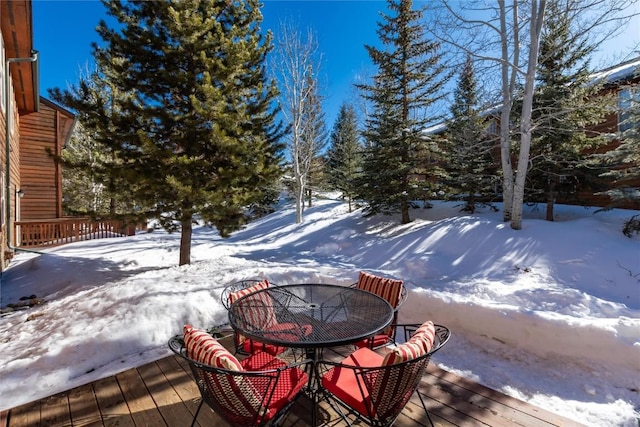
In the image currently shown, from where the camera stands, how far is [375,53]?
11570 millimetres

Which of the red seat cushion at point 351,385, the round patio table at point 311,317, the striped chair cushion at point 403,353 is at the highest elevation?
the striped chair cushion at point 403,353

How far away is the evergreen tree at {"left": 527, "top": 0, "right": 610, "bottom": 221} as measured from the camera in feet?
29.2

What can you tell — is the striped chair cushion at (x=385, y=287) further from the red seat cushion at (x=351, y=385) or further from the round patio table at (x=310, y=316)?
the red seat cushion at (x=351, y=385)

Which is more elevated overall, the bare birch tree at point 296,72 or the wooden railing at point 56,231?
the bare birch tree at point 296,72

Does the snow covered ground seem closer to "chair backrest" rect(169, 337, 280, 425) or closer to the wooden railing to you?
the wooden railing

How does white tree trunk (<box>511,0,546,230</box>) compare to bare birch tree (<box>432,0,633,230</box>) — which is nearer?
white tree trunk (<box>511,0,546,230</box>)

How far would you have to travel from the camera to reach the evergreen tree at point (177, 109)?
681 centimetres

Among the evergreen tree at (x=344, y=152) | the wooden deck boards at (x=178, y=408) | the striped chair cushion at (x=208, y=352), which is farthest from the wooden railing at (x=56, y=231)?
the evergreen tree at (x=344, y=152)

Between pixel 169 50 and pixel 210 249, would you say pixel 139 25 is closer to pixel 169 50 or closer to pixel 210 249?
pixel 169 50

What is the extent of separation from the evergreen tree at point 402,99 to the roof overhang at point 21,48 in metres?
9.76

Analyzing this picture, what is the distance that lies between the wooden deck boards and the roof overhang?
8.48m

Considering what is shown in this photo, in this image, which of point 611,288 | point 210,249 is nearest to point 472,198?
point 611,288

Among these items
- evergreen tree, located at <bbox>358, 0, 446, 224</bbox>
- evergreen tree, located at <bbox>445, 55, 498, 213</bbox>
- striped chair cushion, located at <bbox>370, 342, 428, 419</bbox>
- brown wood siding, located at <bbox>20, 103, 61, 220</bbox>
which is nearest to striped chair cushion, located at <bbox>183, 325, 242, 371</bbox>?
striped chair cushion, located at <bbox>370, 342, 428, 419</bbox>

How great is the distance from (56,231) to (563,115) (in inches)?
686
